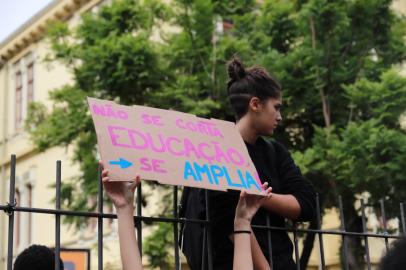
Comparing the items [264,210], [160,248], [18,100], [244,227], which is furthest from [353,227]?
[18,100]

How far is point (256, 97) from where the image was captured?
2.90m

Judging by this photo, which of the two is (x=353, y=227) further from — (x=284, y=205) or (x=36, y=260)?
(x=284, y=205)

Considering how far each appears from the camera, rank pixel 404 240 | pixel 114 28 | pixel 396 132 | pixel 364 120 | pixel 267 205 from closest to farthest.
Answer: pixel 404 240, pixel 267 205, pixel 396 132, pixel 364 120, pixel 114 28

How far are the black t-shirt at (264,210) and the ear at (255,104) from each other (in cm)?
16

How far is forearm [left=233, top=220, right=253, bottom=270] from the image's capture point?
2.46 m

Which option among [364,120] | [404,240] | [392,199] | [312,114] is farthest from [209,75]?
[404,240]

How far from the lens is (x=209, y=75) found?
11.2 meters

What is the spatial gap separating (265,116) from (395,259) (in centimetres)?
152

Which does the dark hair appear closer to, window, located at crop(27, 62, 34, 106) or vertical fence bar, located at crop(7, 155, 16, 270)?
vertical fence bar, located at crop(7, 155, 16, 270)

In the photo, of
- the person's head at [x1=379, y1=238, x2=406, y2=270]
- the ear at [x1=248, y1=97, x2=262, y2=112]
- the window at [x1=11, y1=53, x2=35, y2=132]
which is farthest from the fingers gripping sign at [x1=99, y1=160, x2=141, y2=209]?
the window at [x1=11, y1=53, x2=35, y2=132]

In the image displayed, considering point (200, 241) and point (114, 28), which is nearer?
point (200, 241)

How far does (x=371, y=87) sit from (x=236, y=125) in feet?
24.9

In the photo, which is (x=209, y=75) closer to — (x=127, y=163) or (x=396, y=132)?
(x=396, y=132)

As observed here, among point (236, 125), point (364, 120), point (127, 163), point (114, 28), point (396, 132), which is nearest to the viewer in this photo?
point (127, 163)
